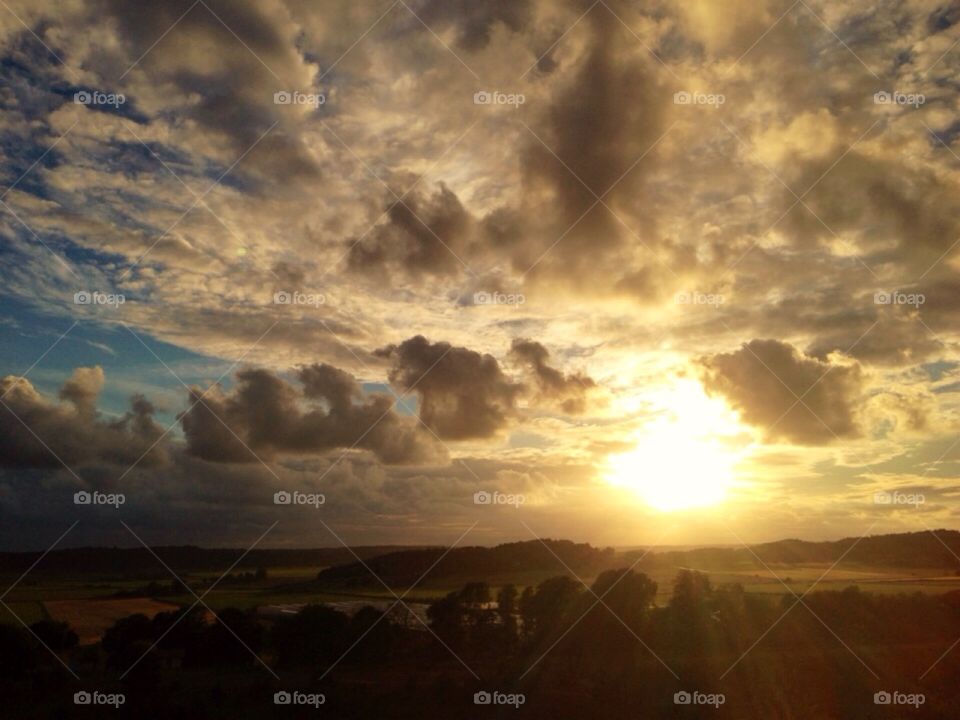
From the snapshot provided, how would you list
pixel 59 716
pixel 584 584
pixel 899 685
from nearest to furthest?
pixel 59 716 → pixel 899 685 → pixel 584 584

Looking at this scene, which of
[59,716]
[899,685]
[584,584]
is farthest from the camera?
[584,584]

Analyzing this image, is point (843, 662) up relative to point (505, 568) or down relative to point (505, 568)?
down

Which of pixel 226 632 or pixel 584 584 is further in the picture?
pixel 584 584

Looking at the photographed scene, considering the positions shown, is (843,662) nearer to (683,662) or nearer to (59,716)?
(683,662)

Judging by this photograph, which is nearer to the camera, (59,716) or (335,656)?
(59,716)

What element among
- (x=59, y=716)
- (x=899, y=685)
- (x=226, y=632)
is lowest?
(x=899, y=685)

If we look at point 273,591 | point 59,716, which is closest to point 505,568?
point 273,591

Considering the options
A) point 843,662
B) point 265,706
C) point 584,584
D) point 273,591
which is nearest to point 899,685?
point 843,662

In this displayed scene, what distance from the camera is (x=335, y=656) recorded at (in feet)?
75.0

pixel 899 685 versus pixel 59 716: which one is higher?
pixel 59 716

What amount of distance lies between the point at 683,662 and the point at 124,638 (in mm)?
19383

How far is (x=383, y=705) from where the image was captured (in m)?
21.1

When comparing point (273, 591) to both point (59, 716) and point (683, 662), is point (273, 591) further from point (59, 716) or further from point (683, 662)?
point (683, 662)

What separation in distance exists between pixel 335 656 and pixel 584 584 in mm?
9550
